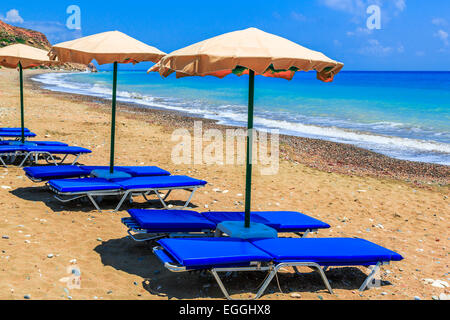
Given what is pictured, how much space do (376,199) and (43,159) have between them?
7640mm

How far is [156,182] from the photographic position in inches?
299

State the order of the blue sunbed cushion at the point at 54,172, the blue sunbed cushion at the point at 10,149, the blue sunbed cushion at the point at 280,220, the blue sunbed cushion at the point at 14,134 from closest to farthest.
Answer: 1. the blue sunbed cushion at the point at 280,220
2. the blue sunbed cushion at the point at 54,172
3. the blue sunbed cushion at the point at 10,149
4. the blue sunbed cushion at the point at 14,134

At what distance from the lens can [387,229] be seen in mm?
7637

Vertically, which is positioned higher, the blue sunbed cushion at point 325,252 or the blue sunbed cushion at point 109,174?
the blue sunbed cushion at point 109,174

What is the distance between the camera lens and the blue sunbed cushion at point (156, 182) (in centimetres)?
738

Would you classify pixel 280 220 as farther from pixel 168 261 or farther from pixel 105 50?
pixel 105 50

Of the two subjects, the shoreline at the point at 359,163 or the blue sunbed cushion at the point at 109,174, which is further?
the shoreline at the point at 359,163

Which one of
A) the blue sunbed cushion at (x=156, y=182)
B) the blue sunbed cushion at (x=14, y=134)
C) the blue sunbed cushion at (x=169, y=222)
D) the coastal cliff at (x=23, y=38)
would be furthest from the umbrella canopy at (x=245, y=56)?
the coastal cliff at (x=23, y=38)

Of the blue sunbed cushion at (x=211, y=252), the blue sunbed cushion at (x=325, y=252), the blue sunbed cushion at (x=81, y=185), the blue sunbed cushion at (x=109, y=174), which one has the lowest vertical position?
the blue sunbed cushion at (x=325, y=252)

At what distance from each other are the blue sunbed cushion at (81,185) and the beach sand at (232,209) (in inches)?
15.1

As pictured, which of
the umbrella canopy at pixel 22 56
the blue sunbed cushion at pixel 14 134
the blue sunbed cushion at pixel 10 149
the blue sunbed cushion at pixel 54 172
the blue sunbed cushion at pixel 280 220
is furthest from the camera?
A: the blue sunbed cushion at pixel 14 134

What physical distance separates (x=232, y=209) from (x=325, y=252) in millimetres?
3354

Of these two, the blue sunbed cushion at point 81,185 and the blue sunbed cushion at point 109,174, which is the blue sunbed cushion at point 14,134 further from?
the blue sunbed cushion at point 81,185

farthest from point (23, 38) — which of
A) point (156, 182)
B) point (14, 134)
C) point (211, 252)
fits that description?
point (211, 252)
